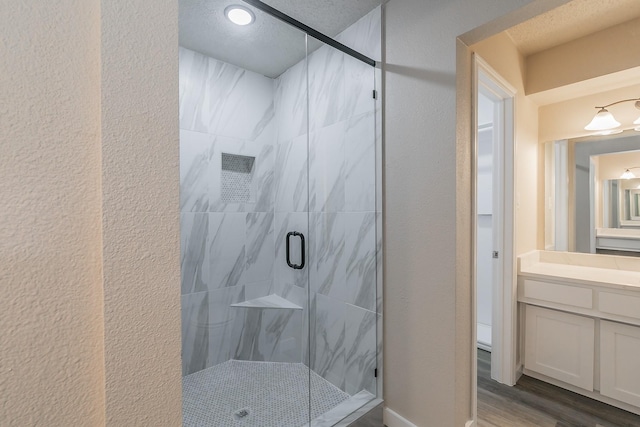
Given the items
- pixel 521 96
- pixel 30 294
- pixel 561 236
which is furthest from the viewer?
pixel 561 236

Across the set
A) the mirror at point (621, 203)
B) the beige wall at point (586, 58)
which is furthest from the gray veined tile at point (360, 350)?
the beige wall at point (586, 58)

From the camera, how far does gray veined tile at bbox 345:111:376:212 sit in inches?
74.4

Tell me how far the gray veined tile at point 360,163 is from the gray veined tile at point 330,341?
2.37 feet

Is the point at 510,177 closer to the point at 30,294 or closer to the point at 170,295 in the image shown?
the point at 170,295

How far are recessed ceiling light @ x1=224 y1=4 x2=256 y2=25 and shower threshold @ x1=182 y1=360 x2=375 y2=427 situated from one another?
2375 millimetres

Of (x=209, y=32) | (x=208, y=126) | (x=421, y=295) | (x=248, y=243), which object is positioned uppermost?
(x=209, y=32)

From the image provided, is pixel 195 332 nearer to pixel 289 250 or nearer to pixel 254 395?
pixel 254 395

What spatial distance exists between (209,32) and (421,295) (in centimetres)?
219

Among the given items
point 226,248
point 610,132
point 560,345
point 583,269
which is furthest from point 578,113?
point 226,248

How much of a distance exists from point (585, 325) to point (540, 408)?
2.12ft

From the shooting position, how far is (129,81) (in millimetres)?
660

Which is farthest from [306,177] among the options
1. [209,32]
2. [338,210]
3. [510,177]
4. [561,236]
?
[561,236]

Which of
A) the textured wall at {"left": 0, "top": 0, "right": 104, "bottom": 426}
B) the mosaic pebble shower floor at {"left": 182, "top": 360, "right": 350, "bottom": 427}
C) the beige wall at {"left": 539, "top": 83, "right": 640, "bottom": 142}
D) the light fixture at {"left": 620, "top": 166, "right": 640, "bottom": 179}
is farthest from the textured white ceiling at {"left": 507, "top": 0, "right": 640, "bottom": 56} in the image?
the mosaic pebble shower floor at {"left": 182, "top": 360, "right": 350, "bottom": 427}

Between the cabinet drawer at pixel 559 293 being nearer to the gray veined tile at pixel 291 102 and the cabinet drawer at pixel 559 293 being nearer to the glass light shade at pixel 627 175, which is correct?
the glass light shade at pixel 627 175
